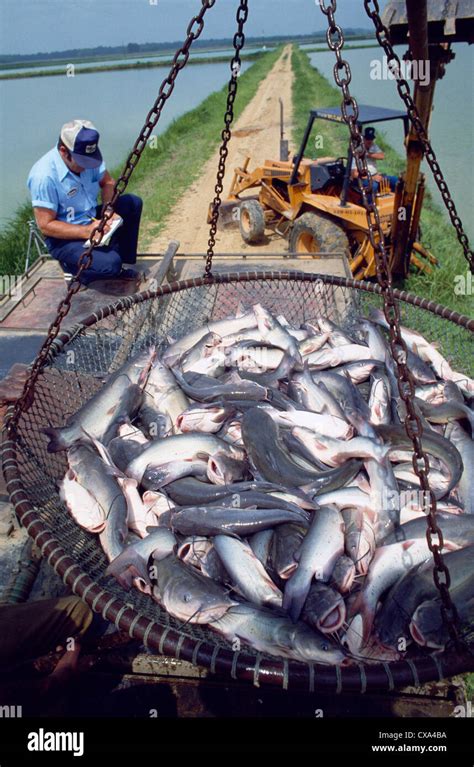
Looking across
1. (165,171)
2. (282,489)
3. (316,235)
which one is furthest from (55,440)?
(165,171)

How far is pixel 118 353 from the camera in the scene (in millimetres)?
4387

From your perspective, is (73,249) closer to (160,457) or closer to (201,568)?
(160,457)

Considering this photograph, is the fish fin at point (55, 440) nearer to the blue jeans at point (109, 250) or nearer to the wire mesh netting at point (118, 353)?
the wire mesh netting at point (118, 353)

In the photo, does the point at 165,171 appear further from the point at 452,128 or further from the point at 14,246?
the point at 452,128

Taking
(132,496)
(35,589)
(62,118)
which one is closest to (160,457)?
(132,496)

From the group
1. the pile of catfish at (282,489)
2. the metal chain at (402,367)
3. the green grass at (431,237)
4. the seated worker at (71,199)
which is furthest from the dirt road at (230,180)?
the metal chain at (402,367)

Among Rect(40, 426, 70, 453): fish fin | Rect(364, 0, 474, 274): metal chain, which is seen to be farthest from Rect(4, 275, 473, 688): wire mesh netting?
Rect(364, 0, 474, 274): metal chain

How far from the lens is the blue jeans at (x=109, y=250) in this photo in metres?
5.62

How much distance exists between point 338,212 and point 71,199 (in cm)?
352

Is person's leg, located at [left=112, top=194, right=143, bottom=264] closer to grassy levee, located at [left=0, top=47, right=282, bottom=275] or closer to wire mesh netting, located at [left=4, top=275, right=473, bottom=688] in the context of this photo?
grassy levee, located at [left=0, top=47, right=282, bottom=275]

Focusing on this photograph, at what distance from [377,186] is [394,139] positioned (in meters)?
14.7

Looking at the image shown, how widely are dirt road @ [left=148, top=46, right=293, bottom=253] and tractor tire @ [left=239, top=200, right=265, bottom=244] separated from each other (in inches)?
9.0

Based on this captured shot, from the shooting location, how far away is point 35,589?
2.97 metres

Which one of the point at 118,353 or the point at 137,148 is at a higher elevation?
the point at 137,148
